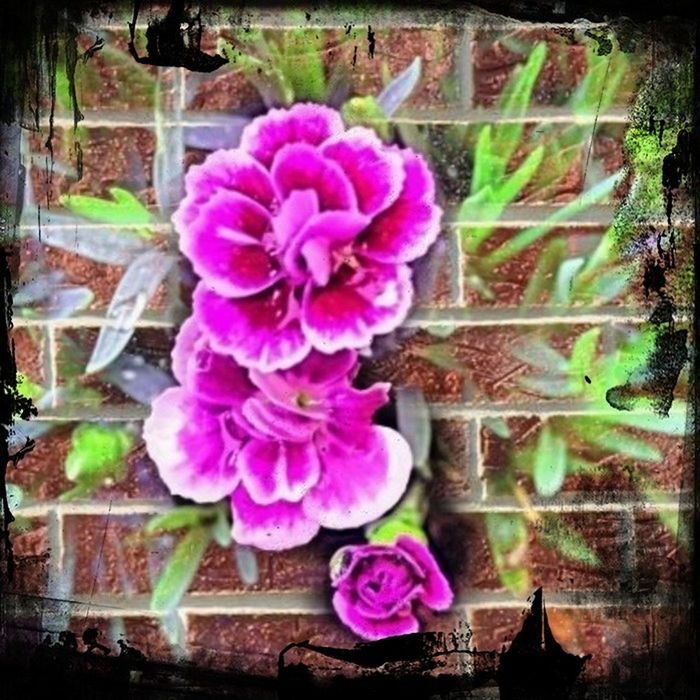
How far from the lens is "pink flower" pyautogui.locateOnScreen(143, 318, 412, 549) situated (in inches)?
43.7

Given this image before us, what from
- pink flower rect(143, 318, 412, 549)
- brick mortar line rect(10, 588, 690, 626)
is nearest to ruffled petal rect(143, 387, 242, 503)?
pink flower rect(143, 318, 412, 549)

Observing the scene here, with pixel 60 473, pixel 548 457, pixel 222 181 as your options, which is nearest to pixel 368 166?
pixel 222 181

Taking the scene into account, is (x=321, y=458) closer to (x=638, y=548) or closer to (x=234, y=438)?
(x=234, y=438)

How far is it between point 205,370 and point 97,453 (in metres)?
0.16

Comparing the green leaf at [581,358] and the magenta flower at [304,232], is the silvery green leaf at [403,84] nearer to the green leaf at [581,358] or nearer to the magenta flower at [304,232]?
the magenta flower at [304,232]

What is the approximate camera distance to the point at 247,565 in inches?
44.2

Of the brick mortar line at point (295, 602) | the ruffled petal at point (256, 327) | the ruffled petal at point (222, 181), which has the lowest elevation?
the brick mortar line at point (295, 602)

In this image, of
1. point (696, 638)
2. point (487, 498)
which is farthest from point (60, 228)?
point (696, 638)

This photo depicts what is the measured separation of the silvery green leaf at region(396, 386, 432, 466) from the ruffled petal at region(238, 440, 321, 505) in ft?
0.35

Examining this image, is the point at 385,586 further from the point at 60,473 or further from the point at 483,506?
the point at 60,473

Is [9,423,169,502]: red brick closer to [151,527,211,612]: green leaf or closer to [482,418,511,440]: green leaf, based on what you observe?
[151,527,211,612]: green leaf

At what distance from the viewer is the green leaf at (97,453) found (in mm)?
1116

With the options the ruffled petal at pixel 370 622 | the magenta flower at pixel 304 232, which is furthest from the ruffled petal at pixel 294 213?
the ruffled petal at pixel 370 622

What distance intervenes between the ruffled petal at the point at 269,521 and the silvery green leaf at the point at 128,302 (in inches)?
8.5
